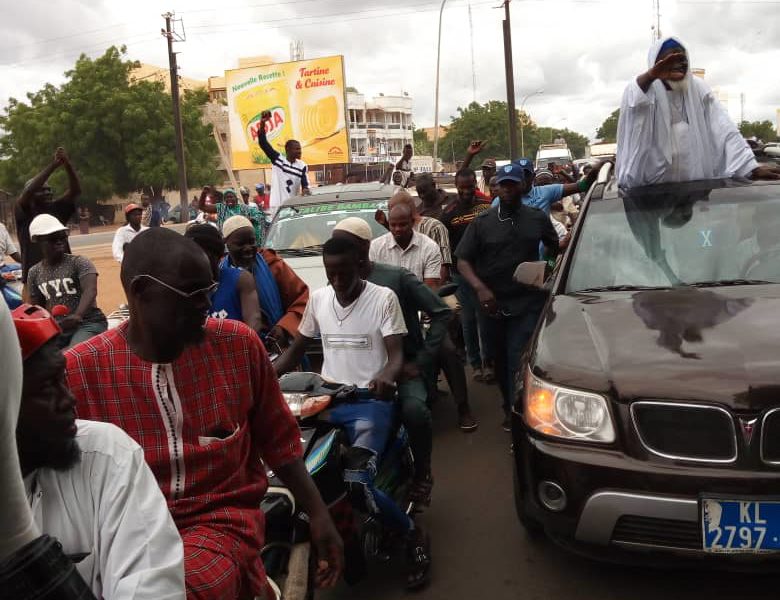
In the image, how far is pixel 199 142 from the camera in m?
40.4

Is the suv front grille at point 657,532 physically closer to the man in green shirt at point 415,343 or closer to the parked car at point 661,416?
the parked car at point 661,416

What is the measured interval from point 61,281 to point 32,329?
163 inches

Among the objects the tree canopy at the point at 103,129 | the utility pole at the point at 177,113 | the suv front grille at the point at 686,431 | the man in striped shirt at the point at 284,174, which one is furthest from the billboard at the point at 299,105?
the suv front grille at the point at 686,431

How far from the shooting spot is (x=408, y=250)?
18.6 feet

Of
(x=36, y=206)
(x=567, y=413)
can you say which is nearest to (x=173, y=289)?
(x=567, y=413)

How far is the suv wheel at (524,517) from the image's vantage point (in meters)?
3.26

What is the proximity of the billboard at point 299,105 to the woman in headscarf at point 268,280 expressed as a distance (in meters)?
26.6

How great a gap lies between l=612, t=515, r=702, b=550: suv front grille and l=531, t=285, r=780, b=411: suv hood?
0.44m

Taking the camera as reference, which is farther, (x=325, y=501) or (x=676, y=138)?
(x=676, y=138)

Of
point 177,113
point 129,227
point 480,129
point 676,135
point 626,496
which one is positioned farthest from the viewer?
point 480,129

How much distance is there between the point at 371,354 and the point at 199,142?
39011mm

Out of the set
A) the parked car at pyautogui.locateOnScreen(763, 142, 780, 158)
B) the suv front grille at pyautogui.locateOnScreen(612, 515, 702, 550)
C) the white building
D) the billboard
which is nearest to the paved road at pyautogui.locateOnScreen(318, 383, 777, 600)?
the suv front grille at pyautogui.locateOnScreen(612, 515, 702, 550)

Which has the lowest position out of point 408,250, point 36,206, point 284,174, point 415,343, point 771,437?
point 771,437

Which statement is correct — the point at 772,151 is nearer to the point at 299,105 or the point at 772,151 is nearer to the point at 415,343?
the point at 415,343
